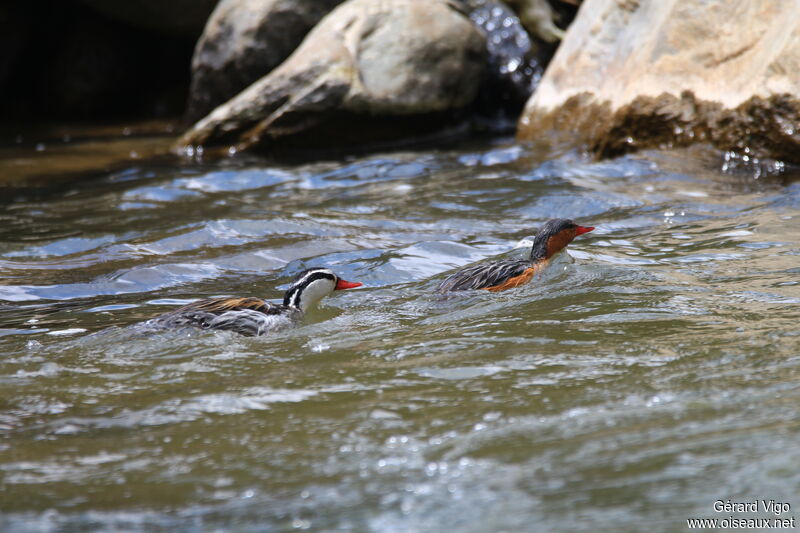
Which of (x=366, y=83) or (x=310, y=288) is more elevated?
(x=366, y=83)

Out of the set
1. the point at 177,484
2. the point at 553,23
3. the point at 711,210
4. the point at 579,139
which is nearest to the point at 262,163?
the point at 579,139

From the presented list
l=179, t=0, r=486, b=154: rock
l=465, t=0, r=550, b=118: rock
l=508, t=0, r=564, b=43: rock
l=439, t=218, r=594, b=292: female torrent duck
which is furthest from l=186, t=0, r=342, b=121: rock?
l=439, t=218, r=594, b=292: female torrent duck

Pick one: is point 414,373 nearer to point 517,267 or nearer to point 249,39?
point 517,267

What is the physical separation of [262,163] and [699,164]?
5.52 meters

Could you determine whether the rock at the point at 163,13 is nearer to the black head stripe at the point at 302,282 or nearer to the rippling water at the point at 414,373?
the rippling water at the point at 414,373

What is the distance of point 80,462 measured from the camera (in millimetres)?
4020

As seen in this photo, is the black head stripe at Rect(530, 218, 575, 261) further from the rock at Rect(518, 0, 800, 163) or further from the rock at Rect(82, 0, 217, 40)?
the rock at Rect(82, 0, 217, 40)

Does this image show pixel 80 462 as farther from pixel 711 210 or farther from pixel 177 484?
pixel 711 210

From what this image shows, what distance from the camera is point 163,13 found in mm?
17531

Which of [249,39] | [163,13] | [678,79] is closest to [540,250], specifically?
[678,79]

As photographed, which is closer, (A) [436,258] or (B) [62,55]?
(A) [436,258]

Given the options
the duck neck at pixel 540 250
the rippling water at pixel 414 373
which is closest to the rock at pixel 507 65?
the rippling water at pixel 414 373

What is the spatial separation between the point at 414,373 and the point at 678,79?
6.92 meters

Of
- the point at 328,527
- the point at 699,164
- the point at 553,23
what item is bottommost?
the point at 328,527
